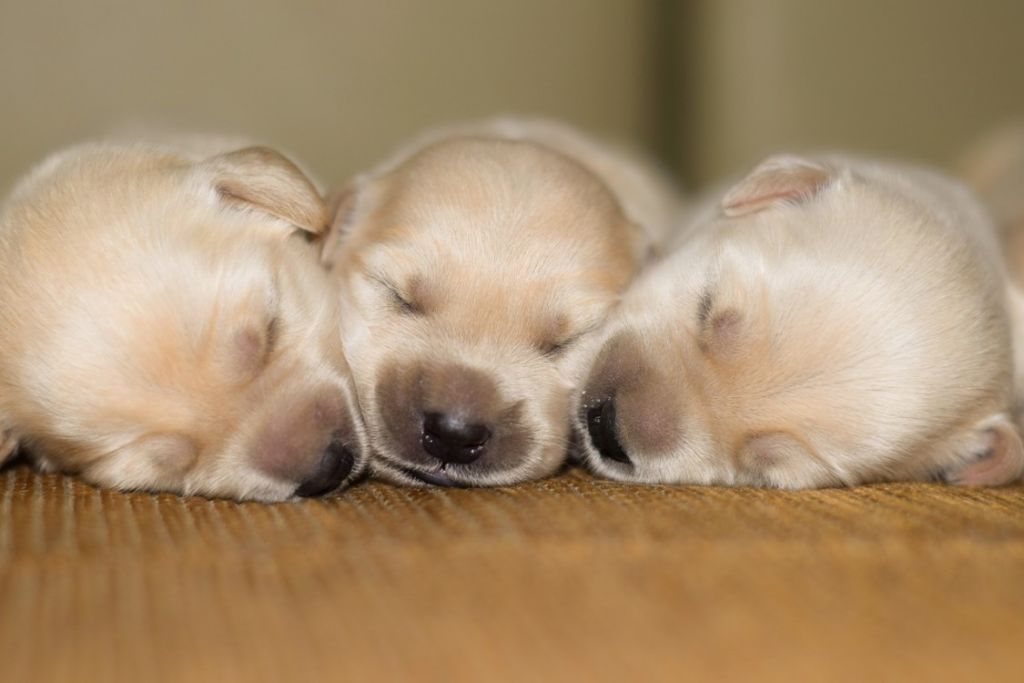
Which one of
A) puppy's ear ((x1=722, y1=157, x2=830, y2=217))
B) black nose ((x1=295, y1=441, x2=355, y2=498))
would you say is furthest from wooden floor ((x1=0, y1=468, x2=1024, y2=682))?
puppy's ear ((x1=722, y1=157, x2=830, y2=217))

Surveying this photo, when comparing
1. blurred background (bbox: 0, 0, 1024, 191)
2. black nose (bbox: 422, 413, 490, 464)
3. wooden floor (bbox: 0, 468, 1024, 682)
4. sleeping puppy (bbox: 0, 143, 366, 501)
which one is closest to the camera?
wooden floor (bbox: 0, 468, 1024, 682)

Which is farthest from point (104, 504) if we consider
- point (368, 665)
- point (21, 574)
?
point (368, 665)

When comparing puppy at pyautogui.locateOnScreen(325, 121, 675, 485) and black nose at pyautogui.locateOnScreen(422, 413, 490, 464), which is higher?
puppy at pyautogui.locateOnScreen(325, 121, 675, 485)

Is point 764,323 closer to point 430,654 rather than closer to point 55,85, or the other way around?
point 430,654

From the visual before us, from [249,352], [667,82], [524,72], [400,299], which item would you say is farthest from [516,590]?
[667,82]

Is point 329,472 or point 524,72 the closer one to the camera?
point 329,472

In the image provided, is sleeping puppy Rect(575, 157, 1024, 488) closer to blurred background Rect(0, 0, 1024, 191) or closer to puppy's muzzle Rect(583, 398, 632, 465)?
puppy's muzzle Rect(583, 398, 632, 465)

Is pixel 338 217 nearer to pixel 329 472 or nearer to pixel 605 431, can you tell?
pixel 329 472
